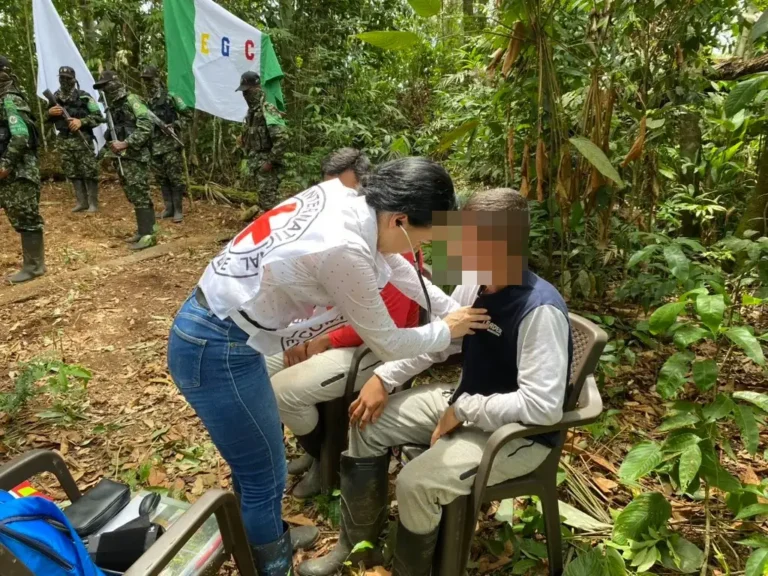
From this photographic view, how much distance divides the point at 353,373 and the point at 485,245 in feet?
2.81

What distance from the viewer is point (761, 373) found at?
2.95 metres

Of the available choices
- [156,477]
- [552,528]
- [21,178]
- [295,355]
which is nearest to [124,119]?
[21,178]

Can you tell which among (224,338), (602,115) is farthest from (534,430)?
(602,115)

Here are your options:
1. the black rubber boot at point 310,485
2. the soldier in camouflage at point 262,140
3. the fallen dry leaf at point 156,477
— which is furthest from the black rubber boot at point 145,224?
the black rubber boot at point 310,485

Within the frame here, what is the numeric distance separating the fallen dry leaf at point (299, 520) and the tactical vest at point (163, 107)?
633 centimetres

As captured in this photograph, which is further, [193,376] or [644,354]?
[644,354]

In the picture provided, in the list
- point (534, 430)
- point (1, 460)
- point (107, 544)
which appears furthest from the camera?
point (1, 460)

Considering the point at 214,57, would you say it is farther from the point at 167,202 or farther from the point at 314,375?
the point at 314,375

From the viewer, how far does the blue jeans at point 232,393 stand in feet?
5.06

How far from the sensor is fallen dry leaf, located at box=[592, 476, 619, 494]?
2.29m

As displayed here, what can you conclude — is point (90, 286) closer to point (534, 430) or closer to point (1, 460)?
point (1, 460)

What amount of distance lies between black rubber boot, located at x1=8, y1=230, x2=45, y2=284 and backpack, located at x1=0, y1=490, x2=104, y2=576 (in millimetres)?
4592

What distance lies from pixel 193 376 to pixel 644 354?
2708 mm

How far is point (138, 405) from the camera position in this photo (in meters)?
3.14
